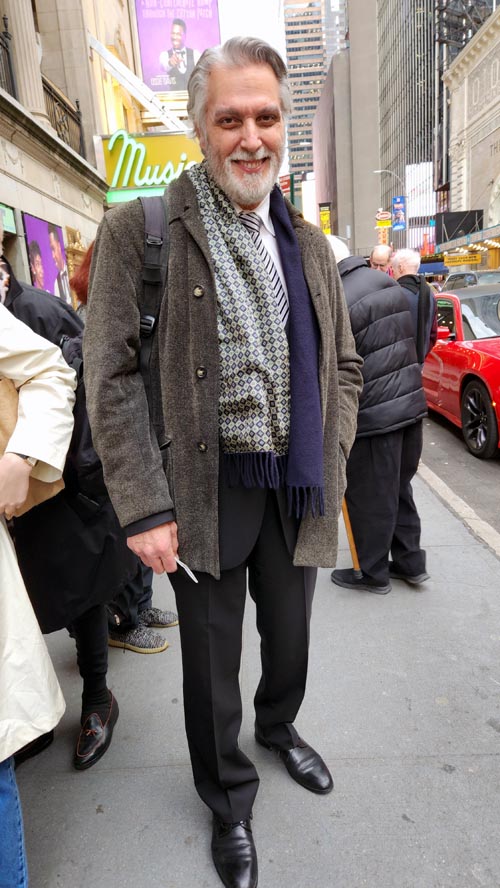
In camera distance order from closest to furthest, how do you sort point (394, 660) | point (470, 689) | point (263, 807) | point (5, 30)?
point (263, 807) → point (470, 689) → point (394, 660) → point (5, 30)

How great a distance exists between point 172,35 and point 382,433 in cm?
1697

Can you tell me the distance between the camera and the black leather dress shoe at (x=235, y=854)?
5.66ft

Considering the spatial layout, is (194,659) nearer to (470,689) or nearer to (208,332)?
(208,332)

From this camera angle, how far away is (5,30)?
866cm

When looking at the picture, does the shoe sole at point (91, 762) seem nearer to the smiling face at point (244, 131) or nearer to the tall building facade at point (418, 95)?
the smiling face at point (244, 131)

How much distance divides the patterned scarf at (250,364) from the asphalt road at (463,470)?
342 centimetres

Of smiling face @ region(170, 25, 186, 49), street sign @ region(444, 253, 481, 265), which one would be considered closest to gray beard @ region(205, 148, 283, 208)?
smiling face @ region(170, 25, 186, 49)

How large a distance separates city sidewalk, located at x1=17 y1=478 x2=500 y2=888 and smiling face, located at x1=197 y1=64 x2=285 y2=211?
193cm

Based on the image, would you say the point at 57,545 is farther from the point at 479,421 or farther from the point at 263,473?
the point at 479,421

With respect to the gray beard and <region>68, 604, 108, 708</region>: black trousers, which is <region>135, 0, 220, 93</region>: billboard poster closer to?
the gray beard

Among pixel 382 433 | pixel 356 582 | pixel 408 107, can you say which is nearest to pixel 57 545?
pixel 382 433

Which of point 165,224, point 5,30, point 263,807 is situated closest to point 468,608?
point 263,807

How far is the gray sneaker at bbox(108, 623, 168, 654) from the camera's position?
294 cm

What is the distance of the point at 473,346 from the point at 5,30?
8093 mm
